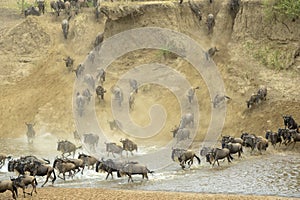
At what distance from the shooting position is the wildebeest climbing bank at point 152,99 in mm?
23359

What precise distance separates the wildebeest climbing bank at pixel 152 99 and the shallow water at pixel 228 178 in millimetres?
55

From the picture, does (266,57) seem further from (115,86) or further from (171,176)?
(171,176)

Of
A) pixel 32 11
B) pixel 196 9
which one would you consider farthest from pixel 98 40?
pixel 32 11

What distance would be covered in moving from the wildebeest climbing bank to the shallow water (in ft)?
0.18

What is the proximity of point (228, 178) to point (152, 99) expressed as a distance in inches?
644

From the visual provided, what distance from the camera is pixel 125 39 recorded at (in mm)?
42875

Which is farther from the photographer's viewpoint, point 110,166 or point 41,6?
point 41,6

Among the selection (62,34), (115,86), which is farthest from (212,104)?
(62,34)

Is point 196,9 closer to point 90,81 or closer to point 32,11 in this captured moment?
point 90,81

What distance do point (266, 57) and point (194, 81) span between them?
18.4ft

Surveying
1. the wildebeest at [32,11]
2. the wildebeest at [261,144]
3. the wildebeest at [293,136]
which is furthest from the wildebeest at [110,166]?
the wildebeest at [32,11]

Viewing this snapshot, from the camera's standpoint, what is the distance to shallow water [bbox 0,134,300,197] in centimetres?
2083

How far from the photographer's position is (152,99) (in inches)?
1497

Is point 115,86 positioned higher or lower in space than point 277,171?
→ higher
